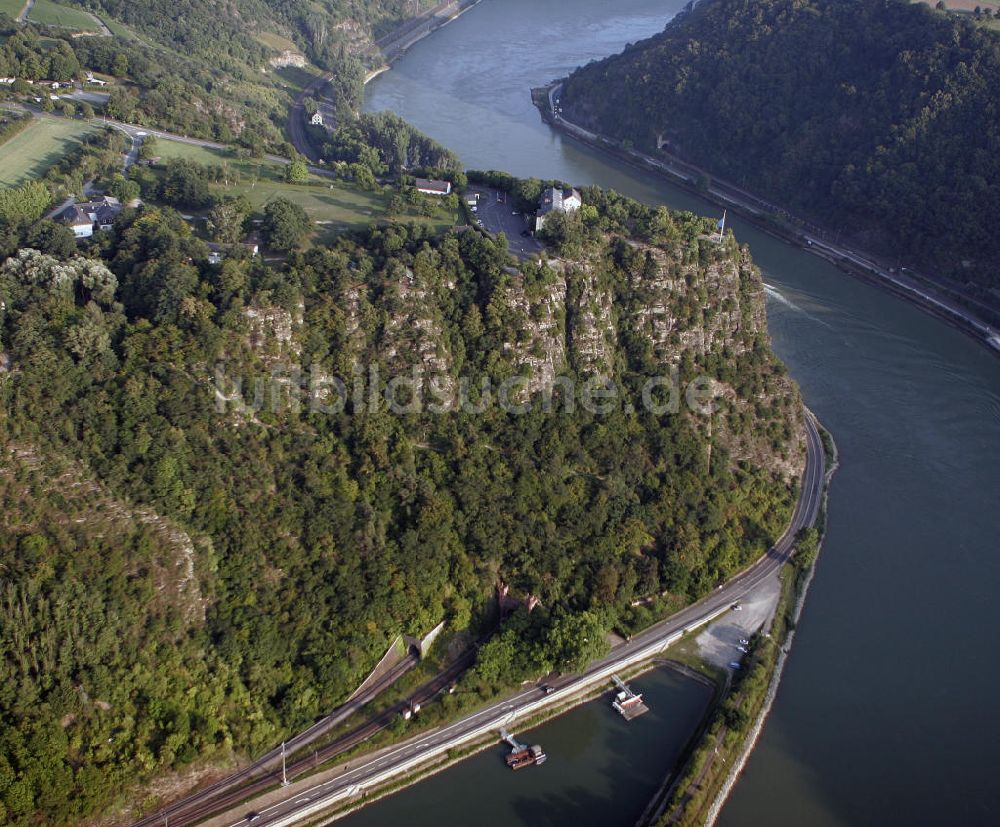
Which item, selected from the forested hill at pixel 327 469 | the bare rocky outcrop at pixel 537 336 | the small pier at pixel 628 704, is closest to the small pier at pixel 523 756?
the forested hill at pixel 327 469

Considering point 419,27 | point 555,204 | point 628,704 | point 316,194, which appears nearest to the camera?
point 628,704

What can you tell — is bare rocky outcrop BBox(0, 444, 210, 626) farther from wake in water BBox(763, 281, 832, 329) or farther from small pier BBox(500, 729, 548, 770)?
wake in water BBox(763, 281, 832, 329)

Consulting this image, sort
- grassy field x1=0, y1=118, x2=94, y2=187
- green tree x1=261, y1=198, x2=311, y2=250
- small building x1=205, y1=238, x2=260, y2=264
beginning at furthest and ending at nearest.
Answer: grassy field x1=0, y1=118, x2=94, y2=187, green tree x1=261, y1=198, x2=311, y2=250, small building x1=205, y1=238, x2=260, y2=264

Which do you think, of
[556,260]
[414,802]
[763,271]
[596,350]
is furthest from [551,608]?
[763,271]

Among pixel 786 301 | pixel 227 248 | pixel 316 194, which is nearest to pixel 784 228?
pixel 786 301

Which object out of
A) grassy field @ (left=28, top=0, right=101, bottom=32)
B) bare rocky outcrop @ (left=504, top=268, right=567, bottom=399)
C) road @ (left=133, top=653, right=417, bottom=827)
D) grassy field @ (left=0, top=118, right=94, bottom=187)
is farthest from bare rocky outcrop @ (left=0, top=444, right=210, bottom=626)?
grassy field @ (left=28, top=0, right=101, bottom=32)

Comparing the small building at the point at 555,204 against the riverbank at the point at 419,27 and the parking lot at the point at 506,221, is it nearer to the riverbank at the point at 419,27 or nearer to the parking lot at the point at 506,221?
the parking lot at the point at 506,221

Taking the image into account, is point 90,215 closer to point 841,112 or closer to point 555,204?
point 555,204
